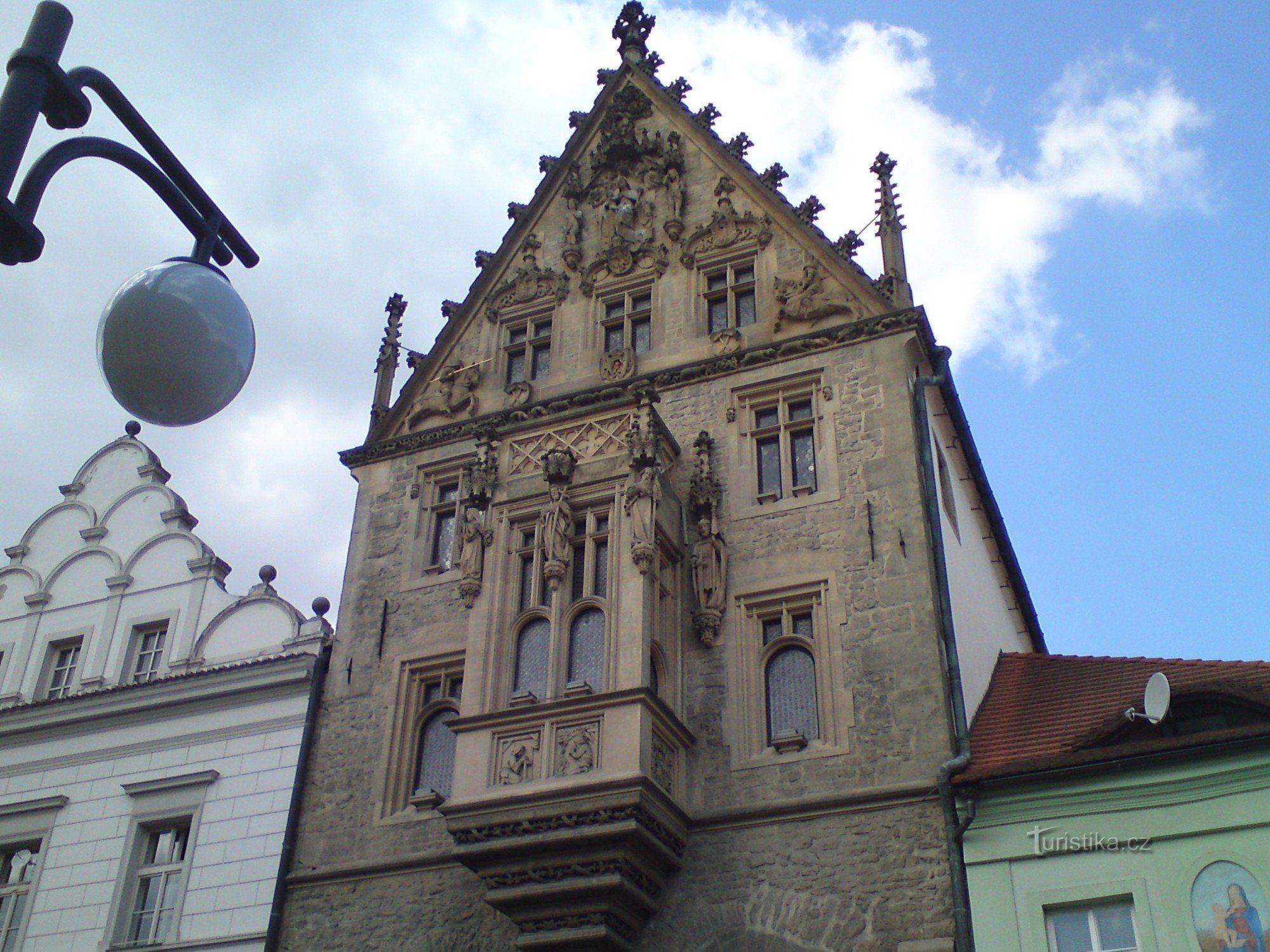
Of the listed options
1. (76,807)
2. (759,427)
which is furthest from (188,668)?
(759,427)

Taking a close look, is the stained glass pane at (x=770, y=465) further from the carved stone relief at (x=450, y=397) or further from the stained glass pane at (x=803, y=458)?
the carved stone relief at (x=450, y=397)

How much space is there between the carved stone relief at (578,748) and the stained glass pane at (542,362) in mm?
6963

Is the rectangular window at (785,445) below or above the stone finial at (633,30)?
below

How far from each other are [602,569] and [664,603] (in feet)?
2.82

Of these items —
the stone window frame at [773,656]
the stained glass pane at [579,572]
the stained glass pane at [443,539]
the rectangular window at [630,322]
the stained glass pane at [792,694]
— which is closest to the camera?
the stone window frame at [773,656]

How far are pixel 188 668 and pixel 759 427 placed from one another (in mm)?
8740

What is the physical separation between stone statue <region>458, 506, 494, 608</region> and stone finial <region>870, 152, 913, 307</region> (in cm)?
639

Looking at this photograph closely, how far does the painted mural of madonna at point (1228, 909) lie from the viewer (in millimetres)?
11453

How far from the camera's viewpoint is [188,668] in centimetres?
1800

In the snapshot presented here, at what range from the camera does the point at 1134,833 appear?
12.4 meters

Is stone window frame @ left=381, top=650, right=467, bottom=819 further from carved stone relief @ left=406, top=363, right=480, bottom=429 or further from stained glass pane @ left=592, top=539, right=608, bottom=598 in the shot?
carved stone relief @ left=406, top=363, right=480, bottom=429

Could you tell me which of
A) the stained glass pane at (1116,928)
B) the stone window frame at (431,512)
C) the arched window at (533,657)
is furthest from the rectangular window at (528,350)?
the stained glass pane at (1116,928)

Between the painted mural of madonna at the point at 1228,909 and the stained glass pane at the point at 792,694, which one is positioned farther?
the stained glass pane at the point at 792,694

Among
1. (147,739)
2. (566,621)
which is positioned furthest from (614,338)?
(147,739)
